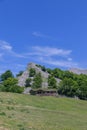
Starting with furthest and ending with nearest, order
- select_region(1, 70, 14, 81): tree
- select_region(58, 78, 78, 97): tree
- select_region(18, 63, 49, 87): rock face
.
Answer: select_region(1, 70, 14, 81): tree < select_region(18, 63, 49, 87): rock face < select_region(58, 78, 78, 97): tree

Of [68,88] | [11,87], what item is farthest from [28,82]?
[11,87]

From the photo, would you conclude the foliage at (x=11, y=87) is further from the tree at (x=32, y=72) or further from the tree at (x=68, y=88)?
the tree at (x=32, y=72)

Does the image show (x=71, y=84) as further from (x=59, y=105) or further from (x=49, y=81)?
(x=59, y=105)

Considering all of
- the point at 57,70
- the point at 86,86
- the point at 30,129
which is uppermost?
A: the point at 57,70

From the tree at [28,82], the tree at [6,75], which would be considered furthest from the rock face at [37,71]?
the tree at [6,75]

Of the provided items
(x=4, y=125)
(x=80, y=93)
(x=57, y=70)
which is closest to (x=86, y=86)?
(x=80, y=93)

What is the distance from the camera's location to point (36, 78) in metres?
93.2

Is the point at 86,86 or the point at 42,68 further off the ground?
the point at 42,68

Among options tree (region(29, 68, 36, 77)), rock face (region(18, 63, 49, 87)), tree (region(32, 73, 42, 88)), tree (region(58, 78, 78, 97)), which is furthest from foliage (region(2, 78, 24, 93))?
tree (region(29, 68, 36, 77))

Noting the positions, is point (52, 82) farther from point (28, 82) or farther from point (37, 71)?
point (37, 71)

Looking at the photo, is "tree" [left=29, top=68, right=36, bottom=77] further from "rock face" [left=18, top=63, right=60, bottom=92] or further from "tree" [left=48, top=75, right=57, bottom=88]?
"tree" [left=48, top=75, right=57, bottom=88]

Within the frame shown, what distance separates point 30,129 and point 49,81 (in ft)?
238

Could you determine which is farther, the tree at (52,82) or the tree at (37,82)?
the tree at (52,82)

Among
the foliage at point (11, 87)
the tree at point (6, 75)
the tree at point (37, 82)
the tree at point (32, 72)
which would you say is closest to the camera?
the foliage at point (11, 87)
